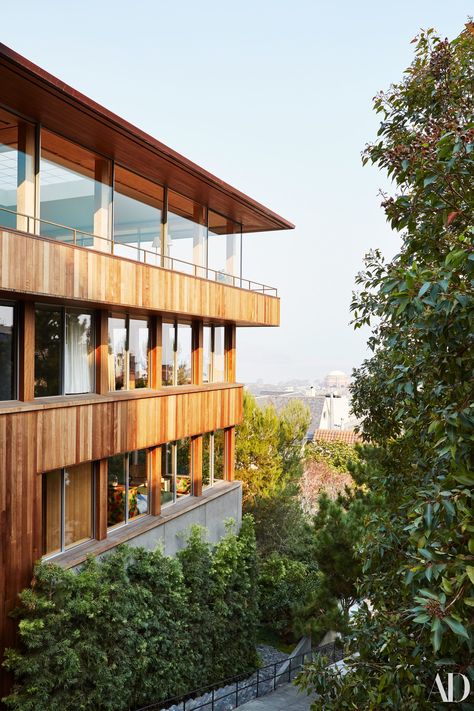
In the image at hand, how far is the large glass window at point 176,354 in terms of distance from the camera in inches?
679

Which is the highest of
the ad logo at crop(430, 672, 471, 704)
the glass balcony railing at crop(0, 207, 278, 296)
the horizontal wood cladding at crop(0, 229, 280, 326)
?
the glass balcony railing at crop(0, 207, 278, 296)

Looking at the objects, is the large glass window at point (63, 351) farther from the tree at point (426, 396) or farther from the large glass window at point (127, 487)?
the tree at point (426, 396)

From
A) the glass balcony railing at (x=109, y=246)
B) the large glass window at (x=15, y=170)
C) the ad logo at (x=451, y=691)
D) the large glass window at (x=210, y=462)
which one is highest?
the large glass window at (x=15, y=170)

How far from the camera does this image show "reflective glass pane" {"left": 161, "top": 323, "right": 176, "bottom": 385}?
17125mm

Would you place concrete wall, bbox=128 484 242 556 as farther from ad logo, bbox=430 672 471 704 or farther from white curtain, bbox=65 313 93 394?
ad logo, bbox=430 672 471 704

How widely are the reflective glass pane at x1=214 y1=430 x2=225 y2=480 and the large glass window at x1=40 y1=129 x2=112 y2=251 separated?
32.9 feet

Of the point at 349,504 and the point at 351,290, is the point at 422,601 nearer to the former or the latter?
the point at 351,290

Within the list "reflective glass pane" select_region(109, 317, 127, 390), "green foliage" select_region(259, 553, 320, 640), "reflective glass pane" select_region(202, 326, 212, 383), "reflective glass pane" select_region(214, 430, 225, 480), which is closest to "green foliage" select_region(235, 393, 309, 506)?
"green foliage" select_region(259, 553, 320, 640)

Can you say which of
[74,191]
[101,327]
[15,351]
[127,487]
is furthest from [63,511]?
[74,191]

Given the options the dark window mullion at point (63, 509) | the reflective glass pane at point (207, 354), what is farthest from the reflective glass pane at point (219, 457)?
the dark window mullion at point (63, 509)

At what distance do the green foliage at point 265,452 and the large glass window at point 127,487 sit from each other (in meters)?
12.6

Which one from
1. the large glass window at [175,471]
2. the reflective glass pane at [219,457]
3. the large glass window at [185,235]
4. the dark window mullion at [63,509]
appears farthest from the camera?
the reflective glass pane at [219,457]

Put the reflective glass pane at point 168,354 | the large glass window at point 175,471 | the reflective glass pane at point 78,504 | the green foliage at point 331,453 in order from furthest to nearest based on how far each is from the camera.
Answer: the green foliage at point 331,453
the reflective glass pane at point 168,354
the large glass window at point 175,471
the reflective glass pane at point 78,504

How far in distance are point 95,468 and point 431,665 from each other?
9.86 m
